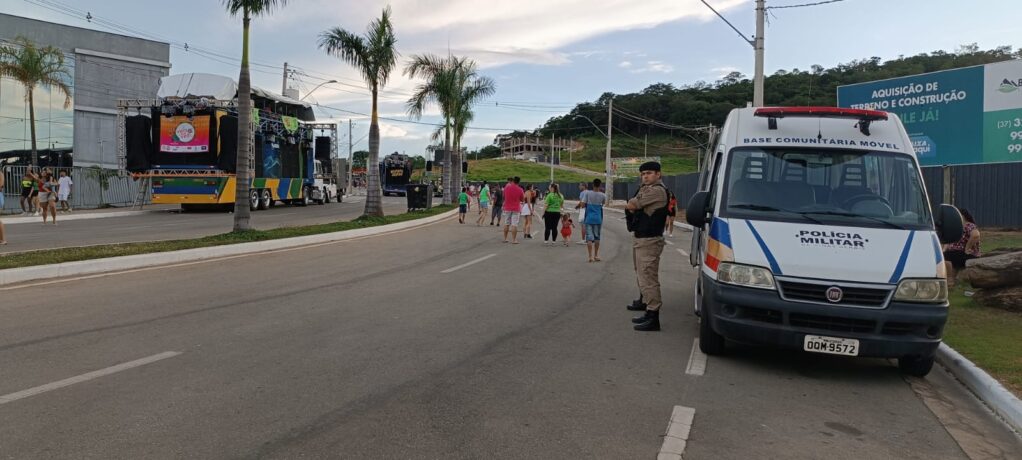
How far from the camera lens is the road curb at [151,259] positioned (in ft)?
33.4

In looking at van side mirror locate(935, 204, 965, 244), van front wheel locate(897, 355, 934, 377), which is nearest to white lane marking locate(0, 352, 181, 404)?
van front wheel locate(897, 355, 934, 377)

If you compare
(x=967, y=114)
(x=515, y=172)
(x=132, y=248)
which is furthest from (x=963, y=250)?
(x=515, y=172)

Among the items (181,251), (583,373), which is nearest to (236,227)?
(181,251)

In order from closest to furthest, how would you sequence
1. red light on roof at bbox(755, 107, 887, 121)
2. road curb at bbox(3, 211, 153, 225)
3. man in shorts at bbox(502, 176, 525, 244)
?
red light on roof at bbox(755, 107, 887, 121) < man in shorts at bbox(502, 176, 525, 244) < road curb at bbox(3, 211, 153, 225)

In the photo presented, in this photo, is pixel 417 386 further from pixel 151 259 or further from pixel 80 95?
pixel 80 95

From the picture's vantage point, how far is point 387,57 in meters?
24.0

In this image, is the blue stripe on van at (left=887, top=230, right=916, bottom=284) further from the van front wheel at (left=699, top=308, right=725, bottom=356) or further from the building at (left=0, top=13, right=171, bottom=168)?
the building at (left=0, top=13, right=171, bottom=168)

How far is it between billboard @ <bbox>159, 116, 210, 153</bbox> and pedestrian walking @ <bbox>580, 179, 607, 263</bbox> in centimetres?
1873

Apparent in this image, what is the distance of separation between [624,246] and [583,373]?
13503 millimetres

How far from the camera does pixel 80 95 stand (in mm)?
46281

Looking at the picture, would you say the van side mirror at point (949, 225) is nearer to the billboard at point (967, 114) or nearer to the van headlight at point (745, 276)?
the van headlight at point (745, 276)

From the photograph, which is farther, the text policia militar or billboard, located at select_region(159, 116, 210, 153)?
billboard, located at select_region(159, 116, 210, 153)

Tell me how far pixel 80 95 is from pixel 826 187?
169 ft

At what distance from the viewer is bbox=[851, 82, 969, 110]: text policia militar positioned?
1587 centimetres
